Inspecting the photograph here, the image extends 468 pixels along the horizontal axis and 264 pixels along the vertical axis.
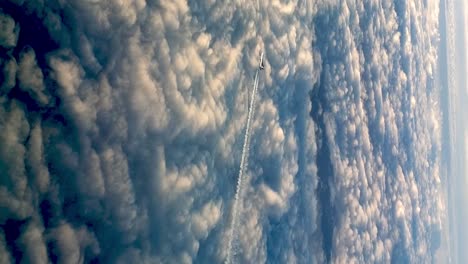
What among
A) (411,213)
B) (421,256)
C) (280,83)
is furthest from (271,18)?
(421,256)

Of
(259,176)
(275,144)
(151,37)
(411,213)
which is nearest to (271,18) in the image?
(275,144)

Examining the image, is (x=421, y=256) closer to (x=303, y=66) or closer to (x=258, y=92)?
(x=303, y=66)

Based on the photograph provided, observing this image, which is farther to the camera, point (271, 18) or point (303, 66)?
point (303, 66)

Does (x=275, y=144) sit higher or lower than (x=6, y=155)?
higher

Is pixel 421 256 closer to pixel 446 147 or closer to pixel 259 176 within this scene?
pixel 446 147

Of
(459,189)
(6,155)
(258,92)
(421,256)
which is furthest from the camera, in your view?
(459,189)

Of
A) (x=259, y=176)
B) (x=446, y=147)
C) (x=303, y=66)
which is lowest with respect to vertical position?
(x=259, y=176)

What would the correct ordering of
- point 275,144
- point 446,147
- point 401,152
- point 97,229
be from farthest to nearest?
point 446,147
point 401,152
point 275,144
point 97,229

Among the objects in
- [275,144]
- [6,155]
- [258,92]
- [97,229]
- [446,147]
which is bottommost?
[97,229]

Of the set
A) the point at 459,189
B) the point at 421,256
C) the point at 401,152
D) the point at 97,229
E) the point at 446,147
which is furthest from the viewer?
the point at 459,189
